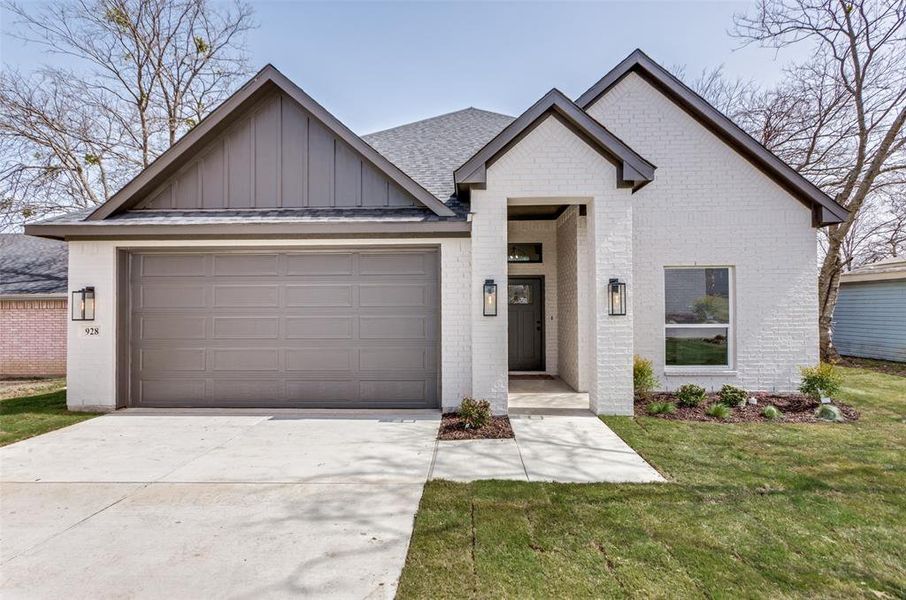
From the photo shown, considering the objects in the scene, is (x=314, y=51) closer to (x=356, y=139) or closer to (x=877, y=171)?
(x=356, y=139)

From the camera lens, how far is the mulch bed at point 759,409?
670 centimetres


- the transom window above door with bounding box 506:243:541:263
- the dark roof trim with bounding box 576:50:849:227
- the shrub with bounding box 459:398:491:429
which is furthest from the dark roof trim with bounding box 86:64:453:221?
the dark roof trim with bounding box 576:50:849:227

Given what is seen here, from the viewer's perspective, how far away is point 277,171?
7.67m

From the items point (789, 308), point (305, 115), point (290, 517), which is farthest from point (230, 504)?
point (789, 308)

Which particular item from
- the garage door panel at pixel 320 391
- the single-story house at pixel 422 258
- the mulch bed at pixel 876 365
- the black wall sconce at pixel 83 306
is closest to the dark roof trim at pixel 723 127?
the single-story house at pixel 422 258

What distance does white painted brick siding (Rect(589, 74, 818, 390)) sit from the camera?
832 centimetres

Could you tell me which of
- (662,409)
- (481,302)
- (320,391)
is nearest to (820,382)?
(662,409)

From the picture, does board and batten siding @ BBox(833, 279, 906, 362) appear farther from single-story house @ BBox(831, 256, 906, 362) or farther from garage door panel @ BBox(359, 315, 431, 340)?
garage door panel @ BBox(359, 315, 431, 340)

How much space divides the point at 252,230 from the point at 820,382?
9744 mm

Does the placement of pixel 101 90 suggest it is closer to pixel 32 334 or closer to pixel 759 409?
pixel 32 334

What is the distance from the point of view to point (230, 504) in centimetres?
394

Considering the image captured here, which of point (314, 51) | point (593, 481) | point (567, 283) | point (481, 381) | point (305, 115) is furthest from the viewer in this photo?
point (314, 51)

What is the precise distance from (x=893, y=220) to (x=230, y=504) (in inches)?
1034

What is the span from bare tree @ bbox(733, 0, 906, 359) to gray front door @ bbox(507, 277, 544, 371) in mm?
8615
